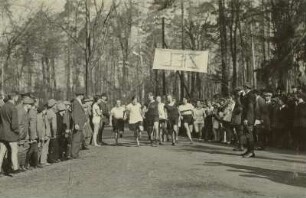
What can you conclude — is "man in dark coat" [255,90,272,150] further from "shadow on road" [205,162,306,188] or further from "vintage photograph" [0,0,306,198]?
"shadow on road" [205,162,306,188]

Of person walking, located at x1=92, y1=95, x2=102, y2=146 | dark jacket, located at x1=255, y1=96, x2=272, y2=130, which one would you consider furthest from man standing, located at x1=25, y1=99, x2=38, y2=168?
dark jacket, located at x1=255, y1=96, x2=272, y2=130

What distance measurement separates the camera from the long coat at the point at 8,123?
43.7 ft

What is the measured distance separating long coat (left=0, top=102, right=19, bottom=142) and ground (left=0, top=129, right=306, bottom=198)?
952mm

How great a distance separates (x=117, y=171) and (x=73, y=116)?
150 inches

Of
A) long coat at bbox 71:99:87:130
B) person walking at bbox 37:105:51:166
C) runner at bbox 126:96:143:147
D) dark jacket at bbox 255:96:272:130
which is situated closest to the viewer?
person walking at bbox 37:105:51:166

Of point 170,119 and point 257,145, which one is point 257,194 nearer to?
point 257,145

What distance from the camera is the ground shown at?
10070mm

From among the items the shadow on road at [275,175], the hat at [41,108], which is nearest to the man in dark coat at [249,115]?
the shadow on road at [275,175]

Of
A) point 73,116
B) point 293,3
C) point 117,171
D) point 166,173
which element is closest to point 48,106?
point 73,116

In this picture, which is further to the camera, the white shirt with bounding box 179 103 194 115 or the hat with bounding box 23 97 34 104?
the white shirt with bounding box 179 103 194 115

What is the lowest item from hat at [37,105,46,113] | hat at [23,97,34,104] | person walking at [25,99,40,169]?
person walking at [25,99,40,169]

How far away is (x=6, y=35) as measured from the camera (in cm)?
4147

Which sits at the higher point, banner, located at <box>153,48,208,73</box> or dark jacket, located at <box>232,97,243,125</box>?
banner, located at <box>153,48,208,73</box>

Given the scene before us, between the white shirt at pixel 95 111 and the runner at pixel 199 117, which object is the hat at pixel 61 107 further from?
the runner at pixel 199 117
